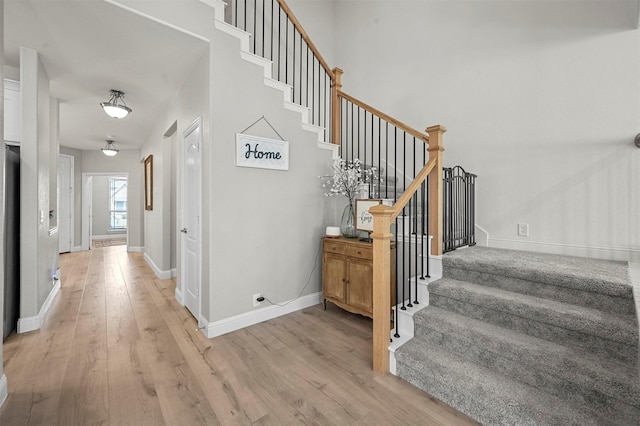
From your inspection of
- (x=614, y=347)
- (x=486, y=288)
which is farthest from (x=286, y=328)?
(x=614, y=347)

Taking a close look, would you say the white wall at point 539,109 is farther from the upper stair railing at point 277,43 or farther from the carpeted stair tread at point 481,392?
the carpeted stair tread at point 481,392

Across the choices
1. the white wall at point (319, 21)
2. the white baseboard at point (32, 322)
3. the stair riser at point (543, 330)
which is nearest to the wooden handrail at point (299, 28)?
the white wall at point (319, 21)

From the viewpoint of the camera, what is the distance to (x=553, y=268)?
7.25ft

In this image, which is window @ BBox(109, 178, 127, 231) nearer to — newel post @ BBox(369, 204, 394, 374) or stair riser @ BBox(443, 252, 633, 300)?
newel post @ BBox(369, 204, 394, 374)

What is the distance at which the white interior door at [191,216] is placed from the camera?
9.94 feet

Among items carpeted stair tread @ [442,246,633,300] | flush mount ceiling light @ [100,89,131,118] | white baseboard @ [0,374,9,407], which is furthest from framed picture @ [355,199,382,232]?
flush mount ceiling light @ [100,89,131,118]

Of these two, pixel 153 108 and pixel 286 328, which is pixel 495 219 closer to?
pixel 286 328

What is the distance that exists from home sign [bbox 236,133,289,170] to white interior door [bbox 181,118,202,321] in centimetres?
42

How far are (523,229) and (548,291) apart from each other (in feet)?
4.29

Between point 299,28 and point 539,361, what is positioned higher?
point 299,28

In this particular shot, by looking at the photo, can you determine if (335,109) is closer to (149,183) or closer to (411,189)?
(411,189)

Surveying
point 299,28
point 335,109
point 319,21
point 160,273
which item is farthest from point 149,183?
point 319,21

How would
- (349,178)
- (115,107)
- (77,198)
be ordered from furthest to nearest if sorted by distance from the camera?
(77,198) → (115,107) → (349,178)

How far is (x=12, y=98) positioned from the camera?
121 inches
